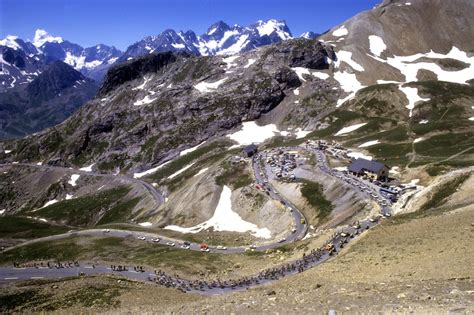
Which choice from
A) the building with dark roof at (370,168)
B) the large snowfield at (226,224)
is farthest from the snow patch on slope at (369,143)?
the large snowfield at (226,224)

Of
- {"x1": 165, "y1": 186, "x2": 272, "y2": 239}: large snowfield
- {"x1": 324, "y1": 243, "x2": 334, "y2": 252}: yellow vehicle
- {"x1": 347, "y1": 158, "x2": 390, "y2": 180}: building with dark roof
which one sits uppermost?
{"x1": 347, "y1": 158, "x2": 390, "y2": 180}: building with dark roof

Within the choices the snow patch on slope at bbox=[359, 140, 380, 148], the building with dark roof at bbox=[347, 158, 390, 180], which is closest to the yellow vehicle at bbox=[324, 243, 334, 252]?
the building with dark roof at bbox=[347, 158, 390, 180]

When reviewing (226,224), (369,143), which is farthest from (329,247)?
(369,143)

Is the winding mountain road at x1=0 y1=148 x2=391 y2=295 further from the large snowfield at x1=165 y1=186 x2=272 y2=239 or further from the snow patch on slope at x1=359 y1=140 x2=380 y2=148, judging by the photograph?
the snow patch on slope at x1=359 y1=140 x2=380 y2=148

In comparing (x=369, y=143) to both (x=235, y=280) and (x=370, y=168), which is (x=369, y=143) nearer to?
(x=370, y=168)

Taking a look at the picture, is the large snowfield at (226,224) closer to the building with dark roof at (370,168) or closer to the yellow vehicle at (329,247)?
the building with dark roof at (370,168)

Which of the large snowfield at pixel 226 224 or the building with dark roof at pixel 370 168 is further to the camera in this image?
the building with dark roof at pixel 370 168

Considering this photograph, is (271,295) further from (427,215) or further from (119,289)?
(427,215)

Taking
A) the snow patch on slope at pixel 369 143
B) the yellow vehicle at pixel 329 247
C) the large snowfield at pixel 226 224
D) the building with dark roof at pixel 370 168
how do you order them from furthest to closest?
the snow patch on slope at pixel 369 143 < the building with dark roof at pixel 370 168 < the large snowfield at pixel 226 224 < the yellow vehicle at pixel 329 247
